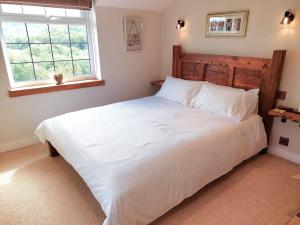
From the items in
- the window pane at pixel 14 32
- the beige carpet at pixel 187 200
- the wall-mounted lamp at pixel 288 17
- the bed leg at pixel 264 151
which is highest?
the wall-mounted lamp at pixel 288 17

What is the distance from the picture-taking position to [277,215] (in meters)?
1.80

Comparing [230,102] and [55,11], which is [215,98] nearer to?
[230,102]

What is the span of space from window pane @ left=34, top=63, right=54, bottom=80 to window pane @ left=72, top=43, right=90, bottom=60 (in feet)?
1.28

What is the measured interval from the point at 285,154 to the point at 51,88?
3194 mm

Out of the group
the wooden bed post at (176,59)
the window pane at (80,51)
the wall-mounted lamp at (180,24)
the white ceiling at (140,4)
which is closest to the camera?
the white ceiling at (140,4)

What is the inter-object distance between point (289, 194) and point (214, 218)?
0.85 metres

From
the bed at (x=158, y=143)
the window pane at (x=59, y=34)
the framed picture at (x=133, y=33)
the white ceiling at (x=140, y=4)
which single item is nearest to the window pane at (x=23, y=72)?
the window pane at (x=59, y=34)

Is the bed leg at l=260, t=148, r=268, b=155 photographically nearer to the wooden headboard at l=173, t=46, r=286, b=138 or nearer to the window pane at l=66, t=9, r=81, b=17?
the wooden headboard at l=173, t=46, r=286, b=138

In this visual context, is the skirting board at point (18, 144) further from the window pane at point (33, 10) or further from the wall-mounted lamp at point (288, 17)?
the wall-mounted lamp at point (288, 17)

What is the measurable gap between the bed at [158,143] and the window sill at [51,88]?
1.96 feet

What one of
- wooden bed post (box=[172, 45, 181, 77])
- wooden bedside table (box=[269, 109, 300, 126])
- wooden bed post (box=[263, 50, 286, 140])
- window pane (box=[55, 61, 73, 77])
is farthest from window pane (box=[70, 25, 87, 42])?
wooden bedside table (box=[269, 109, 300, 126])

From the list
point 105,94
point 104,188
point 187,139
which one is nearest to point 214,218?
point 187,139

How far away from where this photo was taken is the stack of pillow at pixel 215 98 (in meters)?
2.48

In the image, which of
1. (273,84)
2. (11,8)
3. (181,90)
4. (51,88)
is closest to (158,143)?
(181,90)
